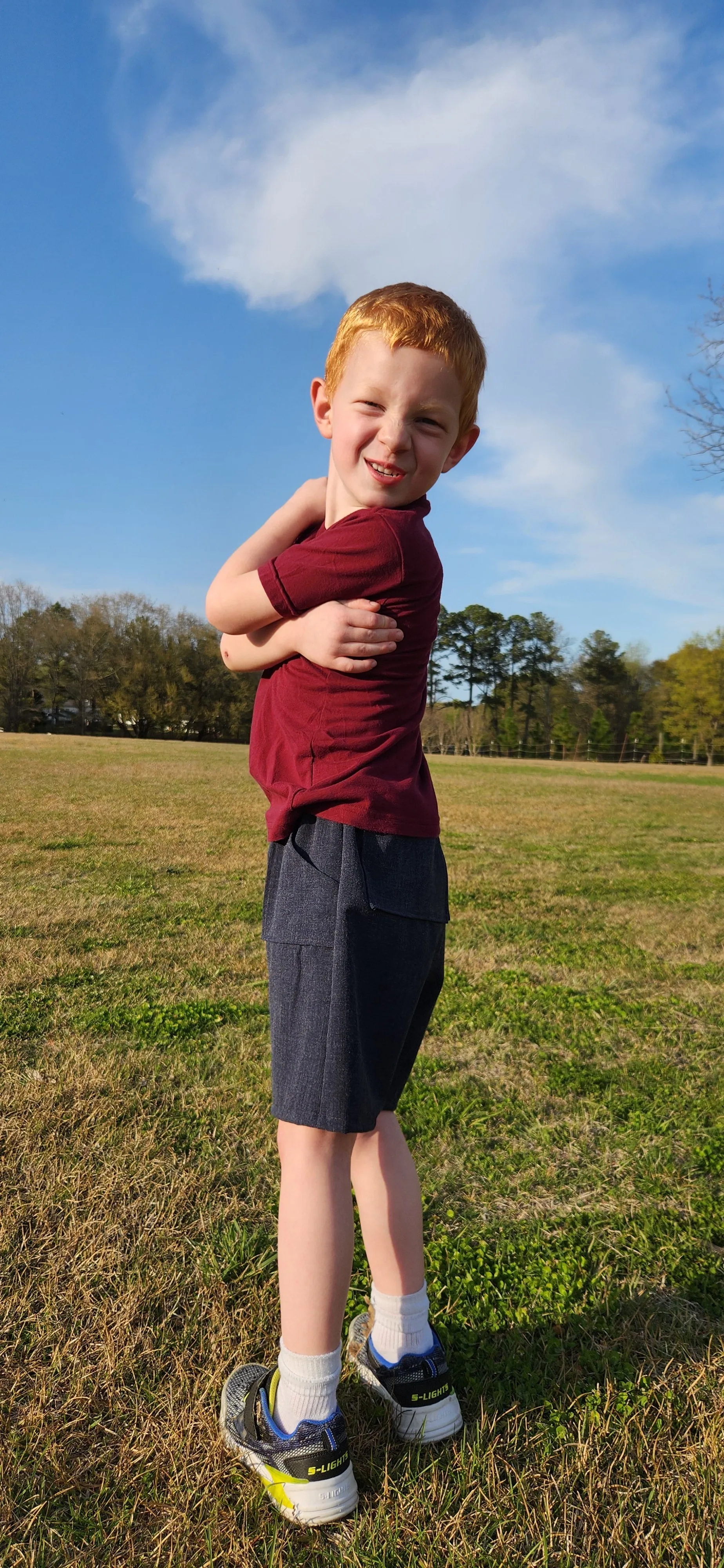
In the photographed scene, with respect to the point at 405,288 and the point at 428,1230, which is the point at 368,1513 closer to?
the point at 428,1230

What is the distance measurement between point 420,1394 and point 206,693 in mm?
54281

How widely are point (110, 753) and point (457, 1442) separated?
26.8 meters

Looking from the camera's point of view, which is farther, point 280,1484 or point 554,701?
point 554,701

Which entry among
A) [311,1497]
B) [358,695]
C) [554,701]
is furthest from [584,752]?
[311,1497]

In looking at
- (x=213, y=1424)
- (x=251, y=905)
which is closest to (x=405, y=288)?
(x=213, y=1424)

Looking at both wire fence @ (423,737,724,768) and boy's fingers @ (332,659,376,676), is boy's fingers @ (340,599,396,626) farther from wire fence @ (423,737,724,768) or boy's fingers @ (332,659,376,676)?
wire fence @ (423,737,724,768)

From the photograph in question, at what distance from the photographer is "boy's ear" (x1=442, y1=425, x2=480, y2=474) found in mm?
1599

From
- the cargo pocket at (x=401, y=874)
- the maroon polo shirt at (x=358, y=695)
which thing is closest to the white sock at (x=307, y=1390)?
the cargo pocket at (x=401, y=874)

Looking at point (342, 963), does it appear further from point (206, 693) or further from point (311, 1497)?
point (206, 693)

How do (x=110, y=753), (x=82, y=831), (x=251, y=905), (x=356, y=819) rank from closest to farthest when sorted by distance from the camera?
(x=356, y=819) < (x=251, y=905) < (x=82, y=831) < (x=110, y=753)

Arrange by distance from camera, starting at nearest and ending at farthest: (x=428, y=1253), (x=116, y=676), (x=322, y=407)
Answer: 1. (x=322, y=407)
2. (x=428, y=1253)
3. (x=116, y=676)

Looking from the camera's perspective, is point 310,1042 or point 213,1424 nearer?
point 310,1042

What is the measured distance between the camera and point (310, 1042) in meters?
1.44

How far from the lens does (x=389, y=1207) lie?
166 centimetres
